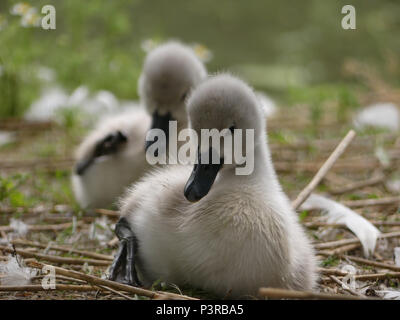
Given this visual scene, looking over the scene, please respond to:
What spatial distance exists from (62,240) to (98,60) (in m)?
2.46

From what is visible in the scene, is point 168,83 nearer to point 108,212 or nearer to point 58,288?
point 108,212

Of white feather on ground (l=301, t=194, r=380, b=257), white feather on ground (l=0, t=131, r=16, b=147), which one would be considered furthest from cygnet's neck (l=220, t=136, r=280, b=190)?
white feather on ground (l=0, t=131, r=16, b=147)

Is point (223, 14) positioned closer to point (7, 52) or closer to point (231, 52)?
point (231, 52)

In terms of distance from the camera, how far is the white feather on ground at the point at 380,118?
486 centimetres

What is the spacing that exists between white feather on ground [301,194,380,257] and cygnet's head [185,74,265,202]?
83 centimetres

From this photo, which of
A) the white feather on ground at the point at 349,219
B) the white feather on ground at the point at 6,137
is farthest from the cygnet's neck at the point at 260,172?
the white feather on ground at the point at 6,137

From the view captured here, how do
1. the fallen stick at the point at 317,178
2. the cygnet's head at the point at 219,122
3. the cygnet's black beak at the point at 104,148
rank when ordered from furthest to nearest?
the cygnet's black beak at the point at 104,148 → the fallen stick at the point at 317,178 → the cygnet's head at the point at 219,122

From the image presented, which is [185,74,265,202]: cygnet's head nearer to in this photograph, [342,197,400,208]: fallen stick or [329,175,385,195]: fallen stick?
[342,197,400,208]: fallen stick

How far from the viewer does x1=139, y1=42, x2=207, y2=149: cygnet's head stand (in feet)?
11.0

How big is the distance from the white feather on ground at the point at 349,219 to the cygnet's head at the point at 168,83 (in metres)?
0.84

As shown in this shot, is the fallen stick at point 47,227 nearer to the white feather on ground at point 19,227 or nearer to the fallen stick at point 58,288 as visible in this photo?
the white feather on ground at point 19,227

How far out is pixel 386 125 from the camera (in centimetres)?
486
